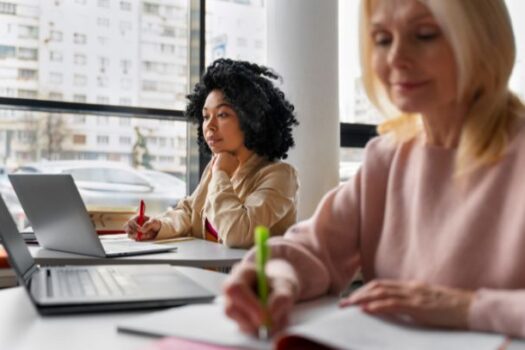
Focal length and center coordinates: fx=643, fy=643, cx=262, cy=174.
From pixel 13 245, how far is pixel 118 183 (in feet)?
7.17

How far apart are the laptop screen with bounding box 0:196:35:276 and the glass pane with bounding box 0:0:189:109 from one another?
199cm

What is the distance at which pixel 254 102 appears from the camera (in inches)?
99.6

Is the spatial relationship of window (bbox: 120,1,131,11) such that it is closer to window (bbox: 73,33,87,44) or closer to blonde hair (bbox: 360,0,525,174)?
window (bbox: 73,33,87,44)

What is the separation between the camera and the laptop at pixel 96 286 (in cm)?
101

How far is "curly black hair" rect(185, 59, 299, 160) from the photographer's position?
2.51 metres

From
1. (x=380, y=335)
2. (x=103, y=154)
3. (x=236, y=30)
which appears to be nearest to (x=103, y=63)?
(x=103, y=154)

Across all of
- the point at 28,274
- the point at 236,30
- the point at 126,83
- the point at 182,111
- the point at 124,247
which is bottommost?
the point at 124,247

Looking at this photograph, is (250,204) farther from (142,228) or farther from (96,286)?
(96,286)

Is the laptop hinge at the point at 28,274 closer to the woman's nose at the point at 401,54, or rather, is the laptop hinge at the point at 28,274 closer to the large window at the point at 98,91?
the woman's nose at the point at 401,54

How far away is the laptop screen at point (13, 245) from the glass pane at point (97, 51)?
Answer: 1986 mm

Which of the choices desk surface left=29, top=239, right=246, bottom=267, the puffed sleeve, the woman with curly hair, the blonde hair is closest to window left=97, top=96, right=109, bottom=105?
the woman with curly hair

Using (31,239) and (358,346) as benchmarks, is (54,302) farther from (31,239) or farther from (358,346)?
(31,239)

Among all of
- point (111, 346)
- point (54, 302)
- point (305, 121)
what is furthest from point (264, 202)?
point (111, 346)

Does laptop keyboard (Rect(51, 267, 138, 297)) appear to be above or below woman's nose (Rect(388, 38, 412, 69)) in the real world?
below
